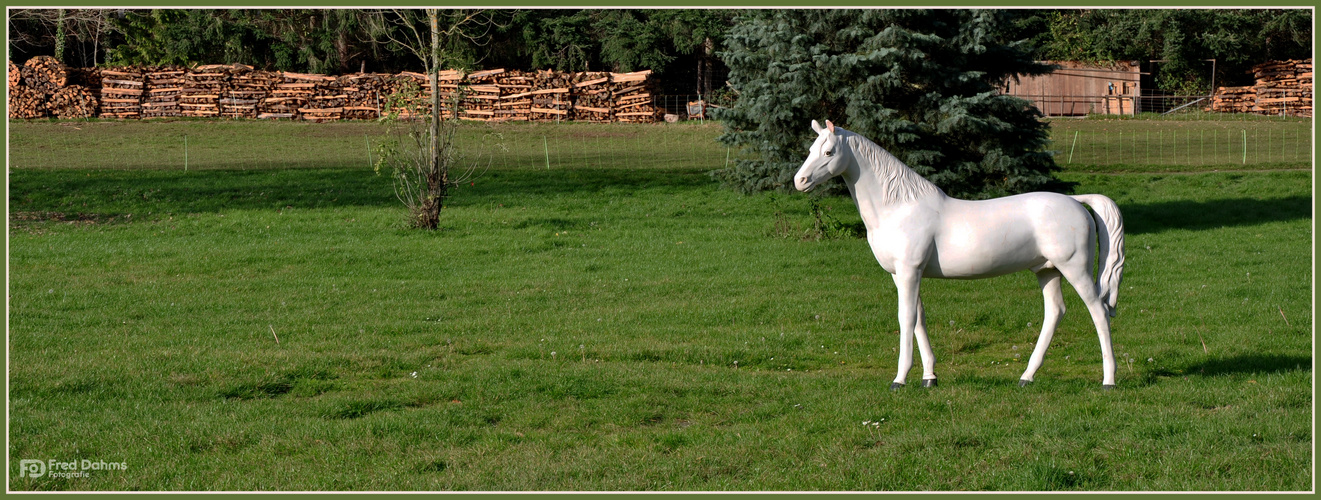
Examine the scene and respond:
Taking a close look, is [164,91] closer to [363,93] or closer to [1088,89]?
[363,93]

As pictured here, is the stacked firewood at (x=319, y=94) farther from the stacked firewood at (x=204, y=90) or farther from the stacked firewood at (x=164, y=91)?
the stacked firewood at (x=164, y=91)

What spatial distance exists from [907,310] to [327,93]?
138 feet

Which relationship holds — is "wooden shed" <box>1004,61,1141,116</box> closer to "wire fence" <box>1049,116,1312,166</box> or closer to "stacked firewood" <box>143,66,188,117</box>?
"wire fence" <box>1049,116,1312,166</box>

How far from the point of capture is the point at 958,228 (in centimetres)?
801

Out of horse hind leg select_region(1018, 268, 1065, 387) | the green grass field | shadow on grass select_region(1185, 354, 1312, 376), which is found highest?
horse hind leg select_region(1018, 268, 1065, 387)

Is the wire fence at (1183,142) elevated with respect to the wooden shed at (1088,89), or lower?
lower

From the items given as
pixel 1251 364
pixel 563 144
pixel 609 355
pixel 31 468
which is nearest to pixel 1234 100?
pixel 563 144

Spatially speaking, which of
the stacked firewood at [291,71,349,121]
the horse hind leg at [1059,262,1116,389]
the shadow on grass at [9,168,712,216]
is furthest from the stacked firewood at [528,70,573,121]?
the horse hind leg at [1059,262,1116,389]

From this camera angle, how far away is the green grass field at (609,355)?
21.4 feet

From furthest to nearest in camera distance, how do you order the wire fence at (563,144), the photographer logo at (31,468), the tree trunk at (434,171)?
the wire fence at (563,144) → the tree trunk at (434,171) → the photographer logo at (31,468)

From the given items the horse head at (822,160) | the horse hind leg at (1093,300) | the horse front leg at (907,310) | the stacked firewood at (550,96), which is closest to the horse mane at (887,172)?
the horse head at (822,160)

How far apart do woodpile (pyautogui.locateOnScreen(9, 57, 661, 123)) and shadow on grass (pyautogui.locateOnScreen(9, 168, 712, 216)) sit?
18314mm

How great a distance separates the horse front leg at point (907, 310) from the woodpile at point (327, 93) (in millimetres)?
Answer: 37772

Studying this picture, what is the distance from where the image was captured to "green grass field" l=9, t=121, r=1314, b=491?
6.54 metres
